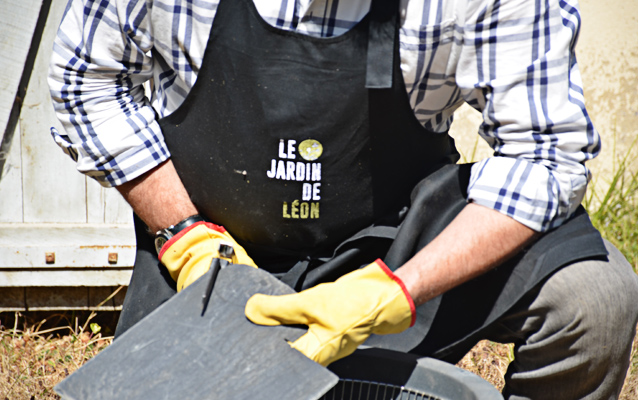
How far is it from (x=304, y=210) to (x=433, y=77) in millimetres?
366

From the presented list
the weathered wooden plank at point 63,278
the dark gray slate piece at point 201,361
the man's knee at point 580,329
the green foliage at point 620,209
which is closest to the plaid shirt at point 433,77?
the man's knee at point 580,329

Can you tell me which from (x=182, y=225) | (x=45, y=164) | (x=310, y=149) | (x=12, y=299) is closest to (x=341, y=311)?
(x=310, y=149)

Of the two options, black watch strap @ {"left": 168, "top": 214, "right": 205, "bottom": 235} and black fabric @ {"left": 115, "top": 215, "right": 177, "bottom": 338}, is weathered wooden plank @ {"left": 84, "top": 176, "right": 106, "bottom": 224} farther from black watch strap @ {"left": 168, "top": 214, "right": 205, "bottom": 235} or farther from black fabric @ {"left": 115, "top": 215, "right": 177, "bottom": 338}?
black watch strap @ {"left": 168, "top": 214, "right": 205, "bottom": 235}

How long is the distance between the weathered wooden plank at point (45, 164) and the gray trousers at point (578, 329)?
55.4 inches

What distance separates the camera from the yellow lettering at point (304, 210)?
1.28 meters

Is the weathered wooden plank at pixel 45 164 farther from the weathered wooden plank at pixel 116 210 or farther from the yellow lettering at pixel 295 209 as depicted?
the yellow lettering at pixel 295 209

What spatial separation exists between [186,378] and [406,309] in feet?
1.24

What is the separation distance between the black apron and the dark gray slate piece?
0.25 metres

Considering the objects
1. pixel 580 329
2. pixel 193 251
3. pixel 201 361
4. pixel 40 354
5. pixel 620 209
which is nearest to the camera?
pixel 201 361

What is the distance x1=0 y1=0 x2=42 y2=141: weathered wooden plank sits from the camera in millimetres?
1872

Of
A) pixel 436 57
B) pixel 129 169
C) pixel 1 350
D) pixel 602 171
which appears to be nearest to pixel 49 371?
pixel 1 350

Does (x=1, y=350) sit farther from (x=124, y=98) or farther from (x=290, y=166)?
(x=290, y=166)

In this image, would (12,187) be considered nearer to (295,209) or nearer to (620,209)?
(295,209)

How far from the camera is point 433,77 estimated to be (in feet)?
3.97
